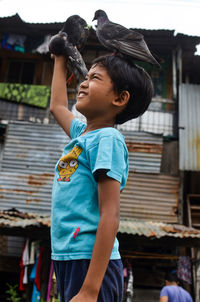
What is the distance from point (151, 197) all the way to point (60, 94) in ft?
29.5

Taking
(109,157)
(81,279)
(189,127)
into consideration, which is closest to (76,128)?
(109,157)

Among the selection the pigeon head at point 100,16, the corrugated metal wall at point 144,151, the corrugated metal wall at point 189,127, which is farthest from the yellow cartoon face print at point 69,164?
the corrugated metal wall at point 144,151

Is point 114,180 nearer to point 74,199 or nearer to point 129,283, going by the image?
point 74,199

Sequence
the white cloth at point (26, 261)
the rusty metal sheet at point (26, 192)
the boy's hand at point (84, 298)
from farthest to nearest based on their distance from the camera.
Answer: the rusty metal sheet at point (26, 192), the white cloth at point (26, 261), the boy's hand at point (84, 298)

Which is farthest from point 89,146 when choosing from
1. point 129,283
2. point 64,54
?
point 129,283

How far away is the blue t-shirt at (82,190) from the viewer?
1.33m

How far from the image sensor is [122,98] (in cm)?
158

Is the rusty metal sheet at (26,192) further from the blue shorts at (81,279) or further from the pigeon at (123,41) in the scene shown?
the blue shorts at (81,279)

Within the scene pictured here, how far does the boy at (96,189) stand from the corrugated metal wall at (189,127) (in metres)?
8.84

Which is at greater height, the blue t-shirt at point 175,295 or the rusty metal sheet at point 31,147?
the rusty metal sheet at point 31,147

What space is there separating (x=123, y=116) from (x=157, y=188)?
9.19 metres

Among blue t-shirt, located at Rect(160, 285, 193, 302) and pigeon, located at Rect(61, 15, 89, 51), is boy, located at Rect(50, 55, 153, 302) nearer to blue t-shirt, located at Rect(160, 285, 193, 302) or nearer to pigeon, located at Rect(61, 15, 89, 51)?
pigeon, located at Rect(61, 15, 89, 51)

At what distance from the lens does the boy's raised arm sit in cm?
187

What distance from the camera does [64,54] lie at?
1851mm
